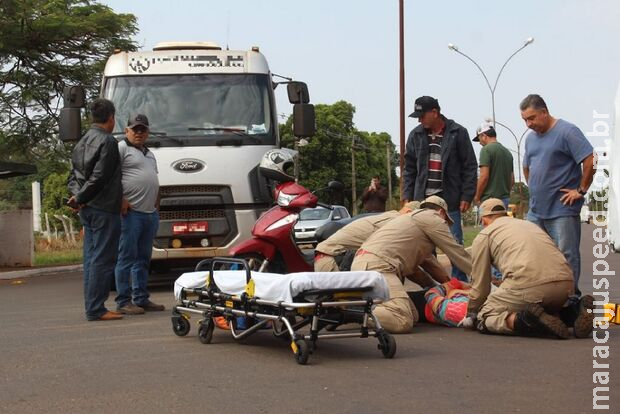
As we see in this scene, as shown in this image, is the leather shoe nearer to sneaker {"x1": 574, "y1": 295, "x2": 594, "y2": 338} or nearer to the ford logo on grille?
the ford logo on grille

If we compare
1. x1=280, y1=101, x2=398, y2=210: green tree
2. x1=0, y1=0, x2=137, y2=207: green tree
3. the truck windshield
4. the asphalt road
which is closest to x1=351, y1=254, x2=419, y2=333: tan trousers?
the asphalt road

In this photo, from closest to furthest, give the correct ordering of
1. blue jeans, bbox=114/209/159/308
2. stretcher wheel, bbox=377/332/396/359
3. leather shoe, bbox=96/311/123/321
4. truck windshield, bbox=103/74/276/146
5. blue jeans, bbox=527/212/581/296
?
1. stretcher wheel, bbox=377/332/396/359
2. blue jeans, bbox=527/212/581/296
3. leather shoe, bbox=96/311/123/321
4. blue jeans, bbox=114/209/159/308
5. truck windshield, bbox=103/74/276/146

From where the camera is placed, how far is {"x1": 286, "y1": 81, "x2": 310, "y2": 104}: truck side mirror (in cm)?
1455

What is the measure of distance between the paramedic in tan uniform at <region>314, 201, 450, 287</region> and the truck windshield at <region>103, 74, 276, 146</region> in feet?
14.9

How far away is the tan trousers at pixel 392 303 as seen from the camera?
8.63 meters

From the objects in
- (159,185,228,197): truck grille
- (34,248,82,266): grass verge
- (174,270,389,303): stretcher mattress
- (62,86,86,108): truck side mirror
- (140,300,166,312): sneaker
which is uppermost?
(62,86,86,108): truck side mirror

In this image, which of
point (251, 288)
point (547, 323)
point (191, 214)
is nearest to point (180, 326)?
point (251, 288)

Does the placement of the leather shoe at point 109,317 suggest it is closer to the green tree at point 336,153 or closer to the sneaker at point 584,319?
the sneaker at point 584,319

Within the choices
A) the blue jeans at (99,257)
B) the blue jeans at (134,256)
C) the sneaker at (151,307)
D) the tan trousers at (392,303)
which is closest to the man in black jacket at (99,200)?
the blue jeans at (99,257)

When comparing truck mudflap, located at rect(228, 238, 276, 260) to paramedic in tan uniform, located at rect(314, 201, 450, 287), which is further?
truck mudflap, located at rect(228, 238, 276, 260)

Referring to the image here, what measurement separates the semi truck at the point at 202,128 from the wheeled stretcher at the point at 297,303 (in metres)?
5.59

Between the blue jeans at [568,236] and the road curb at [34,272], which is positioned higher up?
the blue jeans at [568,236]

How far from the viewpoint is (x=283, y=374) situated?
264 inches

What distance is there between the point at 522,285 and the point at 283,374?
237cm
